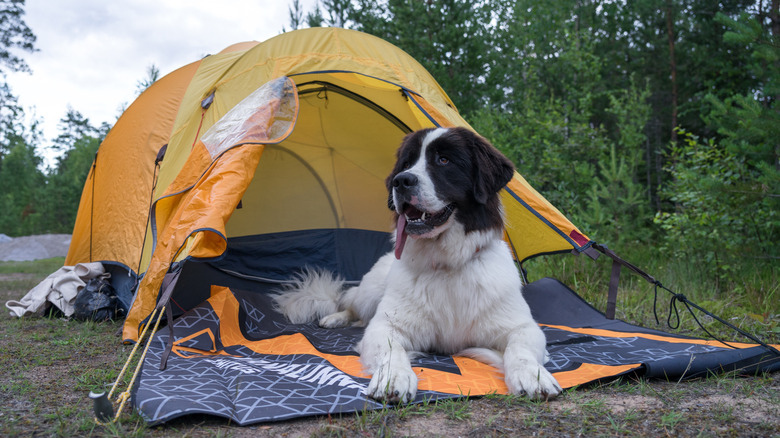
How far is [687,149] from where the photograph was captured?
4.70 metres

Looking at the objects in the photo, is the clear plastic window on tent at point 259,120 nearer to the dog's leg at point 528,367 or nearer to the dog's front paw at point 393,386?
the dog's front paw at point 393,386

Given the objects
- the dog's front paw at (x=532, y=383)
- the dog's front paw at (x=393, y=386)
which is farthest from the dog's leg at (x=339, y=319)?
the dog's front paw at (x=532, y=383)

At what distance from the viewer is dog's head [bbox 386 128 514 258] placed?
84.3 inches

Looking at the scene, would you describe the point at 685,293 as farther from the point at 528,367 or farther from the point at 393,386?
the point at 393,386

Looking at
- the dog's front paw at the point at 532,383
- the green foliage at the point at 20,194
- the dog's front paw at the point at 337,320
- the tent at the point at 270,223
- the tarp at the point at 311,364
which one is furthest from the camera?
the green foliage at the point at 20,194

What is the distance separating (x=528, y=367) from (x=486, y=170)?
0.94m

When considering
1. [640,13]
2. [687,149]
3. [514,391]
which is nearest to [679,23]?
[640,13]

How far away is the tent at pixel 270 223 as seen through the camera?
1.91m

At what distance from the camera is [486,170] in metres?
2.29

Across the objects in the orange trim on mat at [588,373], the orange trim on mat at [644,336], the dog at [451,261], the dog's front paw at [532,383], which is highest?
the dog at [451,261]

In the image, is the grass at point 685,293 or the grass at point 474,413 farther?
the grass at point 685,293

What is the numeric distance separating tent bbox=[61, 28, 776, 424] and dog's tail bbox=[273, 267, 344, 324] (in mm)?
118

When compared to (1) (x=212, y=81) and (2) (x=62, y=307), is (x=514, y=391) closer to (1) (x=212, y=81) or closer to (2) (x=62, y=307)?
(1) (x=212, y=81)

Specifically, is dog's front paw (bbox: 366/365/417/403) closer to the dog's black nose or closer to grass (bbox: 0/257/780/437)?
grass (bbox: 0/257/780/437)
